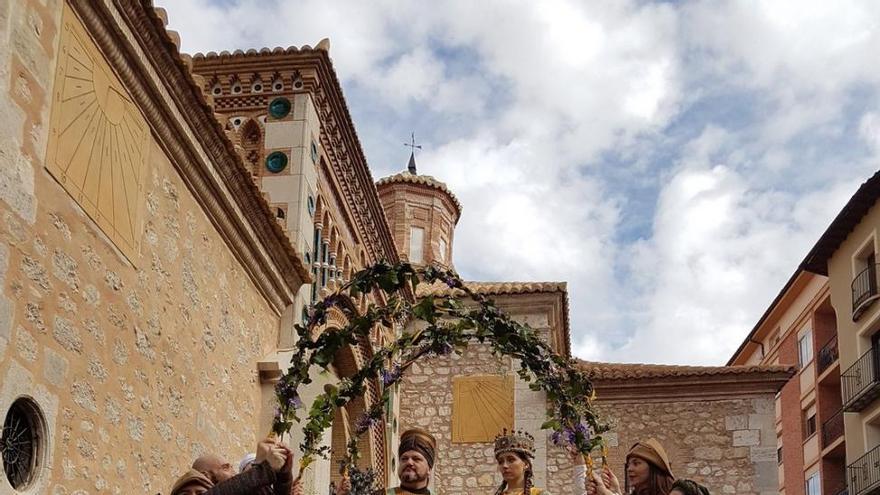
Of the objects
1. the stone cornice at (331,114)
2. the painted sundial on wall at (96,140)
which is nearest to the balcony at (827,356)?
the stone cornice at (331,114)

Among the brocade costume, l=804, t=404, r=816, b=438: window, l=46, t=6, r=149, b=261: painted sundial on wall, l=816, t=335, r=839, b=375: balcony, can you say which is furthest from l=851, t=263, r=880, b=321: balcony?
the brocade costume

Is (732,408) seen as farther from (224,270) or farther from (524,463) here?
(524,463)

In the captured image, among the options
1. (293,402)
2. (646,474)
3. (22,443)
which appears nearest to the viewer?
(646,474)

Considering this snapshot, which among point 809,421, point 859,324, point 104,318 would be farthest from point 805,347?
point 104,318

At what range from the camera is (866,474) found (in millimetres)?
28688

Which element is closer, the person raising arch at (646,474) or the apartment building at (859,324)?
the person raising arch at (646,474)

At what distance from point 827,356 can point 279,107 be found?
23168 mm

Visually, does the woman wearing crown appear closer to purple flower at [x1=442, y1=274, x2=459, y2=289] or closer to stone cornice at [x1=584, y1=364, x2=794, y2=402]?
purple flower at [x1=442, y1=274, x2=459, y2=289]

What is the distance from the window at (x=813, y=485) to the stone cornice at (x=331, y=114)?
20491 millimetres

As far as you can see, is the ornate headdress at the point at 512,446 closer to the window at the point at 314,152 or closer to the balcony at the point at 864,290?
the window at the point at 314,152

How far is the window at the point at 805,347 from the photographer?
117 feet

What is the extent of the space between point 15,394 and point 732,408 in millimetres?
14541

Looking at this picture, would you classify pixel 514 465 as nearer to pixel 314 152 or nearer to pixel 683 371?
pixel 314 152

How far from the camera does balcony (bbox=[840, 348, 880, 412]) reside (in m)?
28.3
